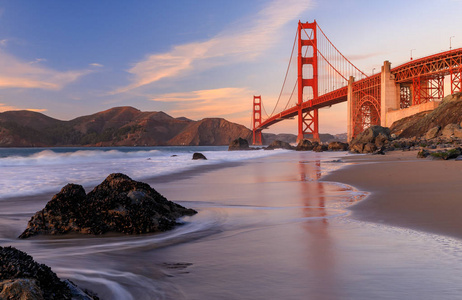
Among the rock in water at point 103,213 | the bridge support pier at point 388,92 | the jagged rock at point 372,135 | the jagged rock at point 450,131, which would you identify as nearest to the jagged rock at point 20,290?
the rock in water at point 103,213

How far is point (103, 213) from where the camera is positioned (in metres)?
4.19

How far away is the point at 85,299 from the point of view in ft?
5.89

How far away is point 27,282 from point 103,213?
8.74 feet

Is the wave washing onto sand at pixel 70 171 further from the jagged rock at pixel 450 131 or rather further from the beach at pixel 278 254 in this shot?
the jagged rock at pixel 450 131

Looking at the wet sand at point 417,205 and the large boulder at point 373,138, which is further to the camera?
the large boulder at point 373,138

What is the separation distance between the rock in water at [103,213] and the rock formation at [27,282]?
224 cm

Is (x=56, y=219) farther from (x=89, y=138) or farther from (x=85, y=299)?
(x=89, y=138)

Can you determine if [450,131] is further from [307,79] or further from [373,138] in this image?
[307,79]

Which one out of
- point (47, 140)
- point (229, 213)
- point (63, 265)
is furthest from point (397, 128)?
point (47, 140)

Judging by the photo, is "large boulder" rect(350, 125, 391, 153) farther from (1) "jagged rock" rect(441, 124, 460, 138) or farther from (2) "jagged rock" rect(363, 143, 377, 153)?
(1) "jagged rock" rect(441, 124, 460, 138)

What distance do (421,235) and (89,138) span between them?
6426 inches

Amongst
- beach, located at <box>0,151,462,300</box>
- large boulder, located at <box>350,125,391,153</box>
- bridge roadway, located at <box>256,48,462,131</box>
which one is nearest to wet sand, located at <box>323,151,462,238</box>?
beach, located at <box>0,151,462,300</box>

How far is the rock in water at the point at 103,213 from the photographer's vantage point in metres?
4.01

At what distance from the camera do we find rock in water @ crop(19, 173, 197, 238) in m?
4.01
